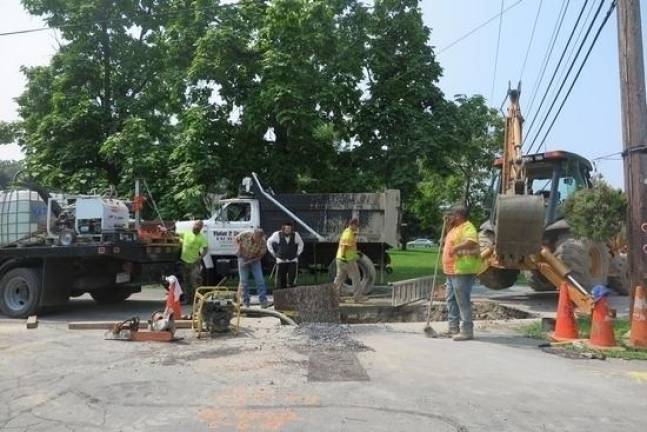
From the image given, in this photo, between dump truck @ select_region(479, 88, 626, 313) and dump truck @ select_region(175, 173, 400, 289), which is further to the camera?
dump truck @ select_region(175, 173, 400, 289)

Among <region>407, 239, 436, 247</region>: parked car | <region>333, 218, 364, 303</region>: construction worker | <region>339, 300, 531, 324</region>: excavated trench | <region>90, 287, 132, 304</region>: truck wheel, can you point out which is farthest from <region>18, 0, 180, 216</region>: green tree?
<region>407, 239, 436, 247</region>: parked car

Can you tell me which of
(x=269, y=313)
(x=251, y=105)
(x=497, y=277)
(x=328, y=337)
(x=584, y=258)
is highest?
(x=251, y=105)

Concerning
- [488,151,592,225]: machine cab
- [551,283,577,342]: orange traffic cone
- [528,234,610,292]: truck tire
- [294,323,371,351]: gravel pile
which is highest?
[488,151,592,225]: machine cab

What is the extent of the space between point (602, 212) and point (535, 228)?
1.08 m

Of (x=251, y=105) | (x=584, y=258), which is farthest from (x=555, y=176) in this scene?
(x=251, y=105)

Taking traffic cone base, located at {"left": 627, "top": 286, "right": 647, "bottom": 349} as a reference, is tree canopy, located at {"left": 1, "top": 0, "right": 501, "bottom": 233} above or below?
above

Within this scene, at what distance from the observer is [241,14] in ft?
64.2

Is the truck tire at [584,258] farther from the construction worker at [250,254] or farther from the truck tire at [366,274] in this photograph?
the construction worker at [250,254]

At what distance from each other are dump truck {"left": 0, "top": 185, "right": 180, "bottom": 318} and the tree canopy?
15.0ft

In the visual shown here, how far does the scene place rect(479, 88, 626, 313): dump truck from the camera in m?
9.84

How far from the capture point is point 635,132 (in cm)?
892

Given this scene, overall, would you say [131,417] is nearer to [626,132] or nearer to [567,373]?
[567,373]

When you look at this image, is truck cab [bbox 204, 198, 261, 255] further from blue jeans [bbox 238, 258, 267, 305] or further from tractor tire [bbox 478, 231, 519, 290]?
tractor tire [bbox 478, 231, 519, 290]

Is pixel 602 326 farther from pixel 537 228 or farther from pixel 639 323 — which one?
pixel 537 228
